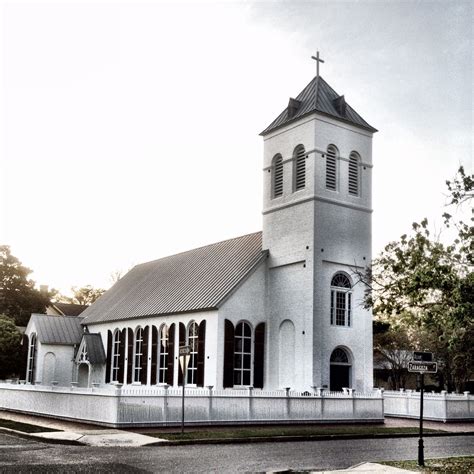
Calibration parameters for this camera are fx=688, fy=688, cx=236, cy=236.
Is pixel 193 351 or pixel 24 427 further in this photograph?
pixel 193 351

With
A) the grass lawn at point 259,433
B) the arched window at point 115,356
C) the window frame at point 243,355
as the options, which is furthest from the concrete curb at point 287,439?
the arched window at point 115,356

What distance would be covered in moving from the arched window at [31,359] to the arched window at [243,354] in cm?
2193

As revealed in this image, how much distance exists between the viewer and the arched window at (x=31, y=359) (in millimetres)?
51125

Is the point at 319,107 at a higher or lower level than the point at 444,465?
higher

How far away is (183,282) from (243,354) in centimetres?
876

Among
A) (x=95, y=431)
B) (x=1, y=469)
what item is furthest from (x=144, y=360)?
(x=1, y=469)

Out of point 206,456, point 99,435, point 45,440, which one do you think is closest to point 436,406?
point 99,435

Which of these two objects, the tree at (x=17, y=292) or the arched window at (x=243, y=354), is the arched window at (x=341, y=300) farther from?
the tree at (x=17, y=292)

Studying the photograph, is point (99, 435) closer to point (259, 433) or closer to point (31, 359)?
point (259, 433)

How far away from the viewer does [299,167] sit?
36969mm

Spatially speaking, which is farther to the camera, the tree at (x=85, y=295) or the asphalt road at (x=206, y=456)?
the tree at (x=85, y=295)

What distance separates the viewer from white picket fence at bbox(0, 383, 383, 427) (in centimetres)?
2461

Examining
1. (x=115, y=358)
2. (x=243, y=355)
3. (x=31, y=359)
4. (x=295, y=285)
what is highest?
(x=295, y=285)

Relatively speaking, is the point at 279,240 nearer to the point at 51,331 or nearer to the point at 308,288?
the point at 308,288
